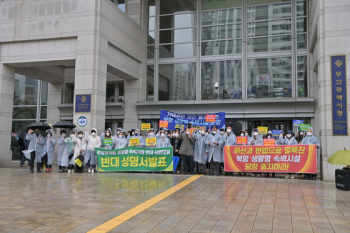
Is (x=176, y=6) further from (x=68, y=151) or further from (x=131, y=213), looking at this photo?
(x=131, y=213)

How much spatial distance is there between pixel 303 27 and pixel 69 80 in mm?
15190

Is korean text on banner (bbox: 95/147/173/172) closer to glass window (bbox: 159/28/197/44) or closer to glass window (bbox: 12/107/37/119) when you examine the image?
glass window (bbox: 159/28/197/44)

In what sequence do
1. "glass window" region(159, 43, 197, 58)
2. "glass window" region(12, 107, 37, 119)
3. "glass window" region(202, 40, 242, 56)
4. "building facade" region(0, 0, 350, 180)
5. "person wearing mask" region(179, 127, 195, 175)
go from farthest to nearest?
"glass window" region(12, 107, 37, 119) → "glass window" region(159, 43, 197, 58) → "glass window" region(202, 40, 242, 56) → "building facade" region(0, 0, 350, 180) → "person wearing mask" region(179, 127, 195, 175)

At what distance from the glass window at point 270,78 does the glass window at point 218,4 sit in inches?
153

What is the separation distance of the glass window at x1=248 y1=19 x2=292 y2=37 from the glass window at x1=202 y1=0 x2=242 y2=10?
1.69 metres

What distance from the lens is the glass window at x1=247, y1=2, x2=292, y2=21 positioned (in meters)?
19.0

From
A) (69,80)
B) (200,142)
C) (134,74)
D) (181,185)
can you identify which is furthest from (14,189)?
(69,80)

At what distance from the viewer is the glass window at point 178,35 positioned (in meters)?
20.7

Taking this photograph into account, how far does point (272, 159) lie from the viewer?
483 inches

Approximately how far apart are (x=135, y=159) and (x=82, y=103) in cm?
418

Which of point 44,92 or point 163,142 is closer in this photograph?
point 163,142

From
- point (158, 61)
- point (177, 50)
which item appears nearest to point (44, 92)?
point (158, 61)

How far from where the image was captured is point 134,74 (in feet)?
64.3

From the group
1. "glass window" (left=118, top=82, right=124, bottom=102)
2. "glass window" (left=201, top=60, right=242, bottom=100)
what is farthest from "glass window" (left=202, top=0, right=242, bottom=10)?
"glass window" (left=118, top=82, right=124, bottom=102)
